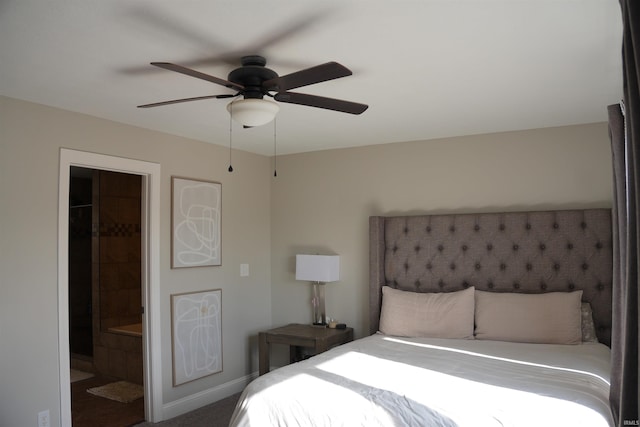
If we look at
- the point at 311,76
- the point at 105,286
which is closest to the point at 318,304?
the point at 105,286

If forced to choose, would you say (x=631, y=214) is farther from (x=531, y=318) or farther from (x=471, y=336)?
(x=471, y=336)

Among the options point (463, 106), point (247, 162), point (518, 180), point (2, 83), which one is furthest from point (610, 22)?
point (247, 162)

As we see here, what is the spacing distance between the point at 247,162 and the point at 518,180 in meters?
2.43

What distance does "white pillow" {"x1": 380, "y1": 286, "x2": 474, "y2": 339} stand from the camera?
3.45m

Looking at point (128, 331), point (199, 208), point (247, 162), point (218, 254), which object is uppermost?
point (247, 162)

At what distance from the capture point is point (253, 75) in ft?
7.27

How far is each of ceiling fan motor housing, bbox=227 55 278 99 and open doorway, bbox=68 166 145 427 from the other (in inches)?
124

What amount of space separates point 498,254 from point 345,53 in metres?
2.16

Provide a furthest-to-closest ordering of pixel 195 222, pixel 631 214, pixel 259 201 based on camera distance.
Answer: pixel 259 201
pixel 195 222
pixel 631 214

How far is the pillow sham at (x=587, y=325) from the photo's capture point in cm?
317

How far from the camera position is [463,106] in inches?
121

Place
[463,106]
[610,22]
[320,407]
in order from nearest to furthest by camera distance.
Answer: [610,22] < [320,407] < [463,106]

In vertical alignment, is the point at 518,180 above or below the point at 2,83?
below

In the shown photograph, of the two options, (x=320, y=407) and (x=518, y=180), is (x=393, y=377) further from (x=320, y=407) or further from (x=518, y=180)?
(x=518, y=180)
